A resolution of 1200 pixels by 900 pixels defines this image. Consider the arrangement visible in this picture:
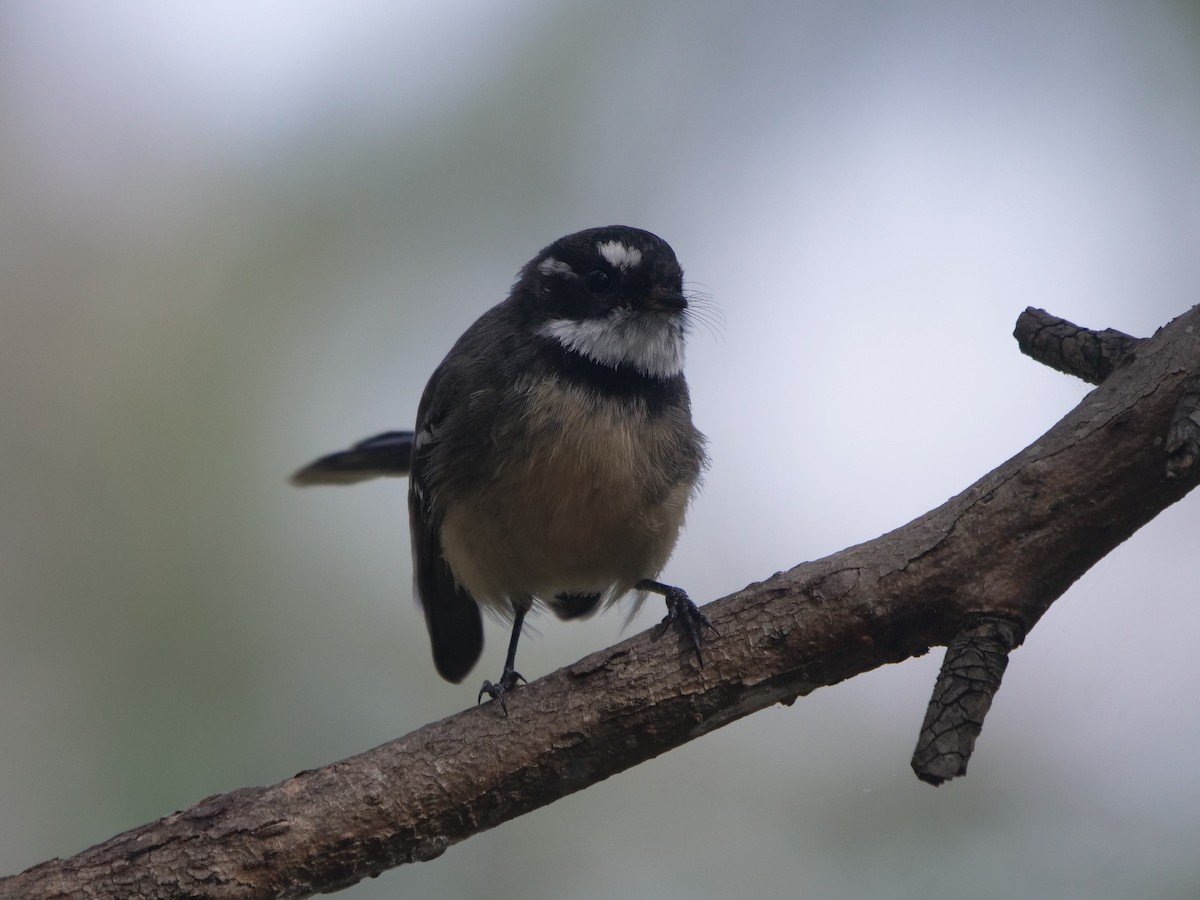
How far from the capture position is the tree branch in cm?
299

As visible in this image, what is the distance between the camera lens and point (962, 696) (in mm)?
2693

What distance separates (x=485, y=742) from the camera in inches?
130

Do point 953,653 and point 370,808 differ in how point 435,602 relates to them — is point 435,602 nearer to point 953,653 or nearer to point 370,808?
point 370,808

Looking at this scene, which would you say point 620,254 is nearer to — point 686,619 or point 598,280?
point 598,280

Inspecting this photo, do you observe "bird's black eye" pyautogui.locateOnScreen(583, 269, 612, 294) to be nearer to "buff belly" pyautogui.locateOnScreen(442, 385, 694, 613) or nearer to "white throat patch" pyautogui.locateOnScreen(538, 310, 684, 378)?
"white throat patch" pyautogui.locateOnScreen(538, 310, 684, 378)

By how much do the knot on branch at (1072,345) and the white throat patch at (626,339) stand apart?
135 centimetres

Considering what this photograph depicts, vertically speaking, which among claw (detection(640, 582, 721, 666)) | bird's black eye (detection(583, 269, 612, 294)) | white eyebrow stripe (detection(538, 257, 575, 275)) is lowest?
claw (detection(640, 582, 721, 666))

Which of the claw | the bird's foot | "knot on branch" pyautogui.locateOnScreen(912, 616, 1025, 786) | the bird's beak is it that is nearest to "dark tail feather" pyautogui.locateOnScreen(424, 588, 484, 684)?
the bird's foot

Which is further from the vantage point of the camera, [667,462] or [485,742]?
[667,462]

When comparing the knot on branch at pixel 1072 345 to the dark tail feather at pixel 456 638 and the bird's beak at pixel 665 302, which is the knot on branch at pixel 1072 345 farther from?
the dark tail feather at pixel 456 638

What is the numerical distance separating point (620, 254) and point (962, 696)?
2336mm

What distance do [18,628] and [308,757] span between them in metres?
1.77

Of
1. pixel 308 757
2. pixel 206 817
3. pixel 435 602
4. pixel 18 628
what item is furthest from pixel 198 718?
pixel 206 817

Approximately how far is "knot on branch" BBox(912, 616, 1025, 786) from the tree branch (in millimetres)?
66
